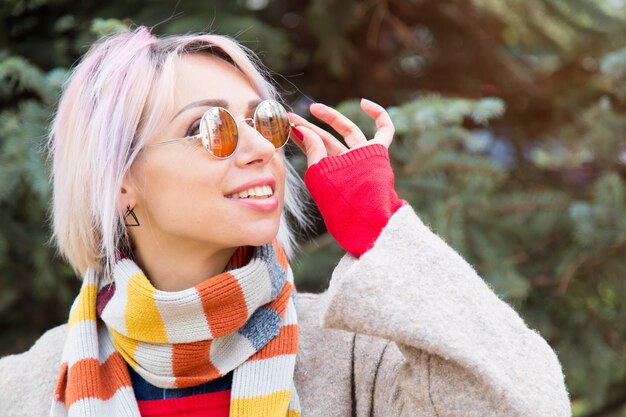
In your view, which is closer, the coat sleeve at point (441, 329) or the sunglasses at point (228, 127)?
the coat sleeve at point (441, 329)

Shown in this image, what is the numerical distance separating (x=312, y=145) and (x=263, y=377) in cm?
44

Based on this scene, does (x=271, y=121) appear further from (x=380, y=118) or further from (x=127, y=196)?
(x=127, y=196)

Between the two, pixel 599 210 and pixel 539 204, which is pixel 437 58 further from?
pixel 599 210

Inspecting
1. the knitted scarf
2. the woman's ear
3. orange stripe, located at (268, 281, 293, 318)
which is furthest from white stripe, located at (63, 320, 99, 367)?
orange stripe, located at (268, 281, 293, 318)

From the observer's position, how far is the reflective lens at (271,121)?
1.35 m

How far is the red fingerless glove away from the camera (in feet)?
4.23

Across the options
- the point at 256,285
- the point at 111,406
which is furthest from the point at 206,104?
the point at 111,406

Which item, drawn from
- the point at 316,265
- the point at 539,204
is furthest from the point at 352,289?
the point at 539,204

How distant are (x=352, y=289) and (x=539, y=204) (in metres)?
1.14

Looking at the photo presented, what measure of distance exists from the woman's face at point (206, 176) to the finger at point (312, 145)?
0.19 ft

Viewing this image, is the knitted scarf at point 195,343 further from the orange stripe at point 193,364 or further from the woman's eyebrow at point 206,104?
the woman's eyebrow at point 206,104

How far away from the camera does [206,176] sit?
1.29 m

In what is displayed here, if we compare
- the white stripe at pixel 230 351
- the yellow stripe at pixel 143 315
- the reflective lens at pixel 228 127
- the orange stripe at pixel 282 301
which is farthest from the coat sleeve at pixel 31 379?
the reflective lens at pixel 228 127

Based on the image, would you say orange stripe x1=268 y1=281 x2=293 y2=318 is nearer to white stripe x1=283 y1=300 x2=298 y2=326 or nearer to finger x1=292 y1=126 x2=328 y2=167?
white stripe x1=283 y1=300 x2=298 y2=326
